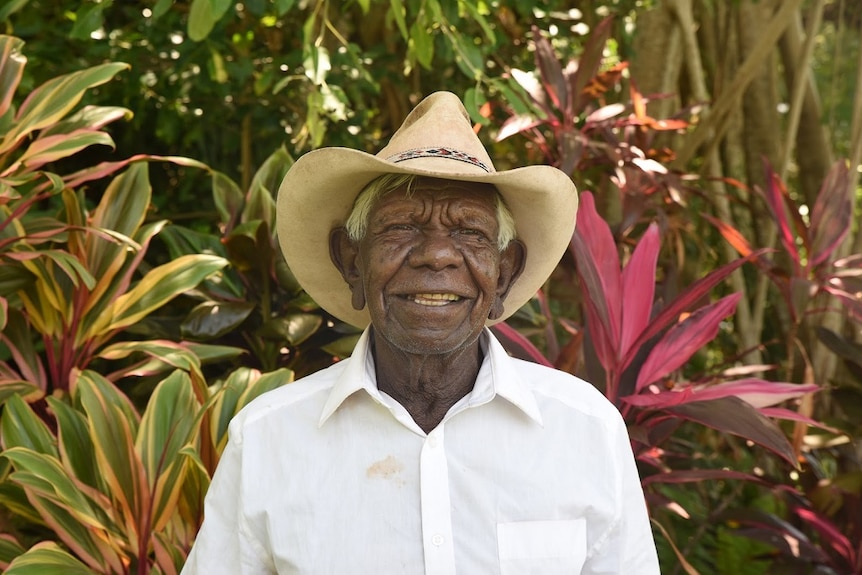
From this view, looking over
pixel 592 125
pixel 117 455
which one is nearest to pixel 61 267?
pixel 117 455

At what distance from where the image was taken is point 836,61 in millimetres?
4234

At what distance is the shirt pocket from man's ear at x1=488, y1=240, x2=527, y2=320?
0.37m

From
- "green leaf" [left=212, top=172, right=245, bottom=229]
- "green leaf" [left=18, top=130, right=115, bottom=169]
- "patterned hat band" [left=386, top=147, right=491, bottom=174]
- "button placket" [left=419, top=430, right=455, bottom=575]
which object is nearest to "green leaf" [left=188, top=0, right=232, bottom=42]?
"green leaf" [left=18, top=130, right=115, bottom=169]

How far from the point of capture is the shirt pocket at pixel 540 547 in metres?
1.52

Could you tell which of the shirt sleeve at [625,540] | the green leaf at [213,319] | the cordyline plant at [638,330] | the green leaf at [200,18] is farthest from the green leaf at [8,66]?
the shirt sleeve at [625,540]

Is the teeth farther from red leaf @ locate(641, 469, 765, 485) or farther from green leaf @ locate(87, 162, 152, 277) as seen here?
green leaf @ locate(87, 162, 152, 277)

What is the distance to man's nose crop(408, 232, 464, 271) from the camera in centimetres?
152

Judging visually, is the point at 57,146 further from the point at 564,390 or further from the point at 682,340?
the point at 682,340

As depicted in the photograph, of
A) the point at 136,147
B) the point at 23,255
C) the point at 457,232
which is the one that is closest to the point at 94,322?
the point at 23,255

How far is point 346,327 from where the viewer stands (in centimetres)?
265

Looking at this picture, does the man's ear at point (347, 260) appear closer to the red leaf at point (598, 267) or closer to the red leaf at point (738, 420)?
the red leaf at point (598, 267)

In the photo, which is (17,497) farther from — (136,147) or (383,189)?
(136,147)

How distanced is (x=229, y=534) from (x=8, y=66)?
1.50 metres

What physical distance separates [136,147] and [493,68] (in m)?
1.49
